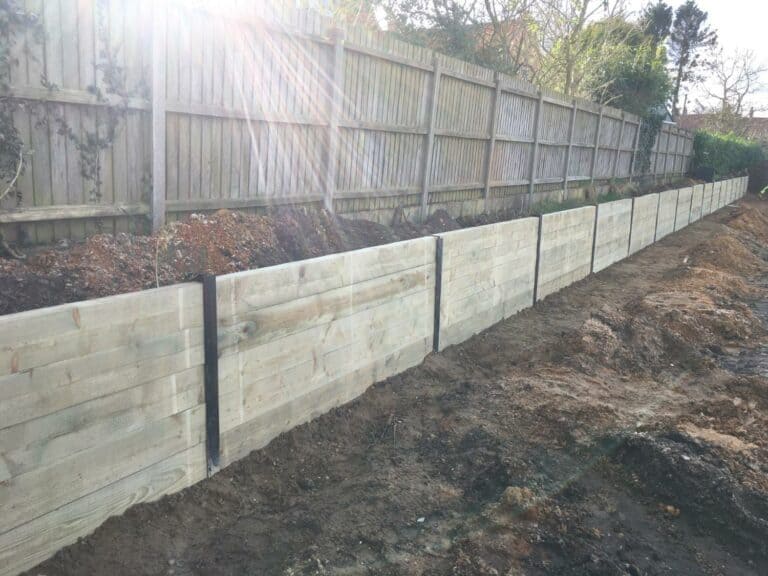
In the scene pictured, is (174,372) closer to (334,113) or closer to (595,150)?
Answer: (334,113)

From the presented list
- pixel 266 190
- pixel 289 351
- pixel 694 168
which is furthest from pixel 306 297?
pixel 694 168

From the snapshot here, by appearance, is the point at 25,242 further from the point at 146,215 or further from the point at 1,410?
the point at 1,410

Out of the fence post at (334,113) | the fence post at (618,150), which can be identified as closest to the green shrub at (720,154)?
the fence post at (618,150)

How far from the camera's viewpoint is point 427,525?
3322 mm

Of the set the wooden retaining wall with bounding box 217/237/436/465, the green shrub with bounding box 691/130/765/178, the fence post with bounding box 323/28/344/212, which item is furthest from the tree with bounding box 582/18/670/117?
the wooden retaining wall with bounding box 217/237/436/465

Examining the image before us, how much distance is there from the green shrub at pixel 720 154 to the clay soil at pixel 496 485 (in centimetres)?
3028

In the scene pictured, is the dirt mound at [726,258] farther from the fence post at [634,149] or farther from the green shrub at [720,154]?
the green shrub at [720,154]

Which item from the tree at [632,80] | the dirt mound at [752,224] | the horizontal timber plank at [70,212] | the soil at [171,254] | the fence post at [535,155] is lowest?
the dirt mound at [752,224]

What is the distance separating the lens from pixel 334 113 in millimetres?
6934

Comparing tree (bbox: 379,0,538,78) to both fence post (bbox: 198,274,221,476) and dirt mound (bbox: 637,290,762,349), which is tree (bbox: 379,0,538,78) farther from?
fence post (bbox: 198,274,221,476)

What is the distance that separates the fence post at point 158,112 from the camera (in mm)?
4852

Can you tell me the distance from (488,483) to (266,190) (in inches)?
147

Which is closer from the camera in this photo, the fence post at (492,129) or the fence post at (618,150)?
the fence post at (492,129)

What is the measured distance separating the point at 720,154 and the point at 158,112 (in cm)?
3547
